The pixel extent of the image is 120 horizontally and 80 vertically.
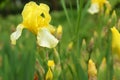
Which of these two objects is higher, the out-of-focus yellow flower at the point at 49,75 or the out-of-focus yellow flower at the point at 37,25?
the out-of-focus yellow flower at the point at 37,25

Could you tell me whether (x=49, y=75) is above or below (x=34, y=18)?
below

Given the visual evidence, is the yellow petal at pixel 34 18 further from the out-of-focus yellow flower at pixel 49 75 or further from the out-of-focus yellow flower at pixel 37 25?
the out-of-focus yellow flower at pixel 49 75

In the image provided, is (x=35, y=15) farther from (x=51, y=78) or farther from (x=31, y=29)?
(x=51, y=78)

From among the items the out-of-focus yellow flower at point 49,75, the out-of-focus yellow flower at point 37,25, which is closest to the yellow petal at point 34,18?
the out-of-focus yellow flower at point 37,25

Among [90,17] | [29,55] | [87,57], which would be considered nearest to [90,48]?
[87,57]

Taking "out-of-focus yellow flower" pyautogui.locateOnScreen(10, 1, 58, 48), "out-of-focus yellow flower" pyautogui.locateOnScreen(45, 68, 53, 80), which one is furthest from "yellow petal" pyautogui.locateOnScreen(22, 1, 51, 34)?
"out-of-focus yellow flower" pyautogui.locateOnScreen(45, 68, 53, 80)

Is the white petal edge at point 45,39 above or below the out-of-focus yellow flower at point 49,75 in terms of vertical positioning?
above

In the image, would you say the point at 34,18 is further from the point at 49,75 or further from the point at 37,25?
the point at 49,75

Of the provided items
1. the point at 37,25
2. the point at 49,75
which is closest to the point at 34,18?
the point at 37,25

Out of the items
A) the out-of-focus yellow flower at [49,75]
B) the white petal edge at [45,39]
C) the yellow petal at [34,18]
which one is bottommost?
the out-of-focus yellow flower at [49,75]
